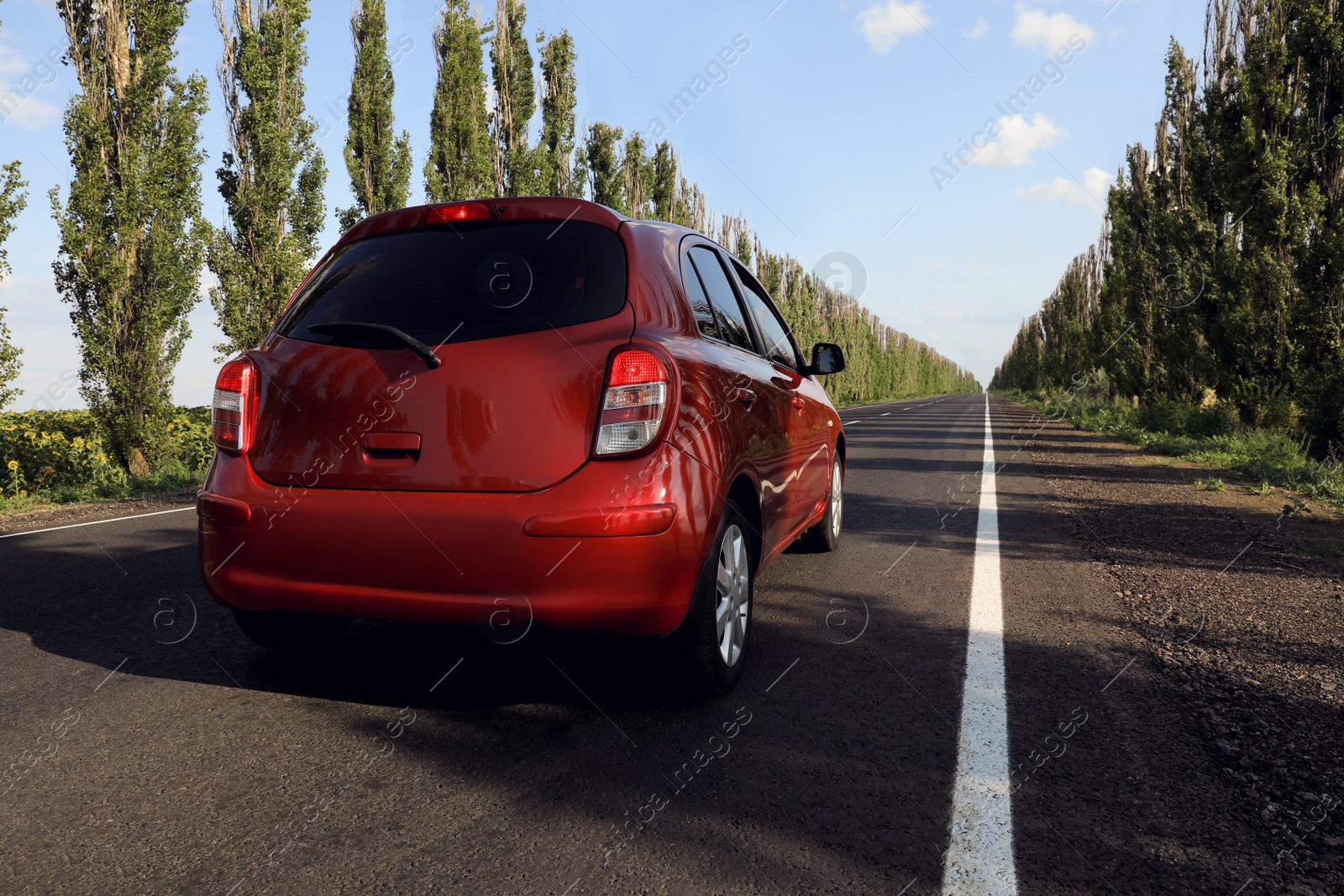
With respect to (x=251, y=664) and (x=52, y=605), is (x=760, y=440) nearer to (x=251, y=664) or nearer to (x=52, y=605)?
(x=251, y=664)

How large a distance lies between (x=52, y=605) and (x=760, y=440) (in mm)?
3813

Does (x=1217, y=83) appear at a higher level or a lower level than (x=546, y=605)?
higher

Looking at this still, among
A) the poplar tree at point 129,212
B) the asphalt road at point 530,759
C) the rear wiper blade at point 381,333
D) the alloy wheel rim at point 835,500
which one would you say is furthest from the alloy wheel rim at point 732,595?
the poplar tree at point 129,212

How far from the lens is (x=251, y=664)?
3.66 metres

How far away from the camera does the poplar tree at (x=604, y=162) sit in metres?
29.9

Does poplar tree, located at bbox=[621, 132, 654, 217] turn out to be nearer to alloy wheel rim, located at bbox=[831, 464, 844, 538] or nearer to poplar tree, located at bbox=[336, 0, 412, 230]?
poplar tree, located at bbox=[336, 0, 412, 230]

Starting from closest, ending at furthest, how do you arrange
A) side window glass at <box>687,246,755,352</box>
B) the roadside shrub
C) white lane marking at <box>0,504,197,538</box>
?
side window glass at <box>687,246,755,352</box> → white lane marking at <box>0,504,197,538</box> → the roadside shrub

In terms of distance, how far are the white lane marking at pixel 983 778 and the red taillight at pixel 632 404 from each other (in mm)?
1410

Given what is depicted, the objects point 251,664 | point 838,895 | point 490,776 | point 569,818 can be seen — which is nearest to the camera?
point 838,895

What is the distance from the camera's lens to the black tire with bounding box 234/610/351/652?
335 centimetres

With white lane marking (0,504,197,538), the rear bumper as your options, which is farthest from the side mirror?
white lane marking (0,504,197,538)

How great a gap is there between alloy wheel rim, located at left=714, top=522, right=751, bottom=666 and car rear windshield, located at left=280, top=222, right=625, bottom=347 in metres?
1.03

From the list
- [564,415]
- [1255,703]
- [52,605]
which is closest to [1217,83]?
[1255,703]

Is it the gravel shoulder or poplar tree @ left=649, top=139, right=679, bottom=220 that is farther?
poplar tree @ left=649, top=139, right=679, bottom=220
